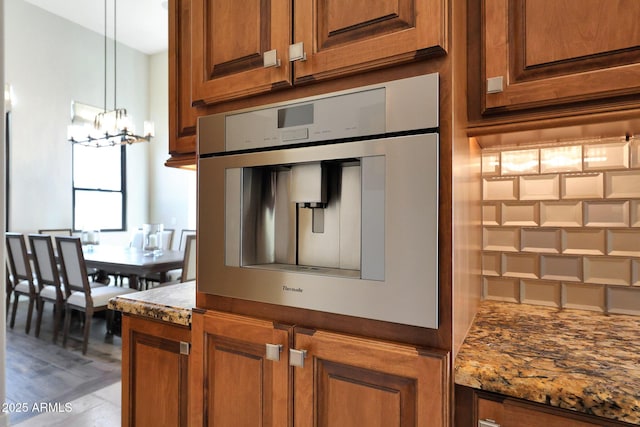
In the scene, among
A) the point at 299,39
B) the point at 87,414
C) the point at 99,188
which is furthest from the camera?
the point at 99,188

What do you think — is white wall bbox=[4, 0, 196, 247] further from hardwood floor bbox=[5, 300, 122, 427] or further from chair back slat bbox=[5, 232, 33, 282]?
hardwood floor bbox=[5, 300, 122, 427]

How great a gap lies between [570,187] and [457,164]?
2.10 feet

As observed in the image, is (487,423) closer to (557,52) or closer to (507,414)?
(507,414)

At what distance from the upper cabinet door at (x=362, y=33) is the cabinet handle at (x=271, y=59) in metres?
0.06

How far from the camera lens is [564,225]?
1.25 m

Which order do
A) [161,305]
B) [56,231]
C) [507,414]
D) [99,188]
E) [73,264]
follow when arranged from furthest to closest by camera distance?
[99,188], [56,231], [73,264], [161,305], [507,414]

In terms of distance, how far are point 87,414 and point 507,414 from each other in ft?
7.91

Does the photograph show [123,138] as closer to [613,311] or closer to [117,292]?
[117,292]

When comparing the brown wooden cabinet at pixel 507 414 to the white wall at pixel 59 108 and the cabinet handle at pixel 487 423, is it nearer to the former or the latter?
the cabinet handle at pixel 487 423

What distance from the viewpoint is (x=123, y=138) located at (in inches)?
162

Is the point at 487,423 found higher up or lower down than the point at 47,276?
higher up

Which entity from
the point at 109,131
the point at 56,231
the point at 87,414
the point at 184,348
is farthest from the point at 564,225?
the point at 56,231

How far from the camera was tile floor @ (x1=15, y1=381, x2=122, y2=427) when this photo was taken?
211cm

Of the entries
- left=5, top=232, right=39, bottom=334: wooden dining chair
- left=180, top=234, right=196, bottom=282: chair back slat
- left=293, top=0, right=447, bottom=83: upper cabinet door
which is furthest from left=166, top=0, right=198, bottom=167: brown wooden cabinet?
left=5, top=232, right=39, bottom=334: wooden dining chair
